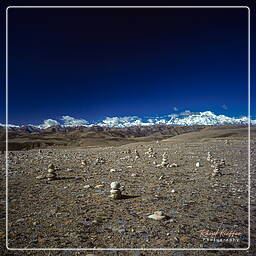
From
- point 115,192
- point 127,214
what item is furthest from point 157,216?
point 115,192

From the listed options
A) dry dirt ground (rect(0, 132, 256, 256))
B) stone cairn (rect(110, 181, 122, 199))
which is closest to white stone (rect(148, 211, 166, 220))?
dry dirt ground (rect(0, 132, 256, 256))

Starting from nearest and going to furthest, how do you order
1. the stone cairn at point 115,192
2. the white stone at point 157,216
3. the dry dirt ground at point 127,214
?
the dry dirt ground at point 127,214, the white stone at point 157,216, the stone cairn at point 115,192

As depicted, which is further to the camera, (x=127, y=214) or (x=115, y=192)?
(x=115, y=192)

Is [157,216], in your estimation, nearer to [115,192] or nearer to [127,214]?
[127,214]

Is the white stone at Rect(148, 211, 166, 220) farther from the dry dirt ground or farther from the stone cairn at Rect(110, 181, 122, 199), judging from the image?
the stone cairn at Rect(110, 181, 122, 199)

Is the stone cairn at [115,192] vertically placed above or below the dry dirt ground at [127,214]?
above

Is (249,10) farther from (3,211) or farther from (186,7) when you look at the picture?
(3,211)

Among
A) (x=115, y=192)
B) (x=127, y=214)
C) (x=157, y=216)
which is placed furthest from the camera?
(x=115, y=192)

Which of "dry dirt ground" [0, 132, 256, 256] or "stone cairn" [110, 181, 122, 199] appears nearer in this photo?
"dry dirt ground" [0, 132, 256, 256]

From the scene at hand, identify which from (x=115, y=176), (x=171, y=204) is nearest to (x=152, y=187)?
(x=171, y=204)

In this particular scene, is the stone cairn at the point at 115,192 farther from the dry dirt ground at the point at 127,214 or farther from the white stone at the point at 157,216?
the white stone at the point at 157,216

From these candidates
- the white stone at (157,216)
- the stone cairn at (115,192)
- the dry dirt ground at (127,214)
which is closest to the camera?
the dry dirt ground at (127,214)

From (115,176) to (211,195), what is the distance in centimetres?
490

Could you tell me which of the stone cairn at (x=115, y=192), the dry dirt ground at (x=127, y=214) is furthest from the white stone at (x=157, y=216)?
the stone cairn at (x=115, y=192)
